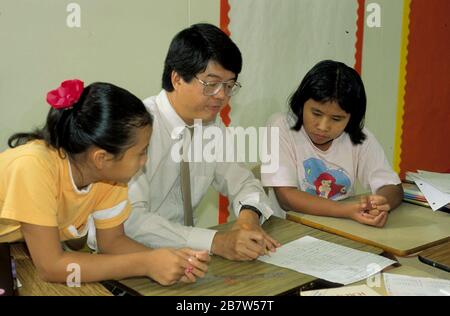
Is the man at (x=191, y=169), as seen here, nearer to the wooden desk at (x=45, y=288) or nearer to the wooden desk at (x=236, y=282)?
the wooden desk at (x=236, y=282)

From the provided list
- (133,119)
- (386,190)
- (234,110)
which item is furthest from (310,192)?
(133,119)

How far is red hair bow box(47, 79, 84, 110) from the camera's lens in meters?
1.06

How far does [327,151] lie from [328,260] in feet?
2.49

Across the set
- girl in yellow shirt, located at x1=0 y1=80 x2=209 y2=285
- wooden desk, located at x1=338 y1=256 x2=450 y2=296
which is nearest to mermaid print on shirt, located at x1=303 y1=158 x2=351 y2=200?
wooden desk, located at x1=338 y1=256 x2=450 y2=296

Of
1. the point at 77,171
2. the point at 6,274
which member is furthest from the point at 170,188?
the point at 6,274

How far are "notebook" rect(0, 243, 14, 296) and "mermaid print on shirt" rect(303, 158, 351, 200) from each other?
1133mm

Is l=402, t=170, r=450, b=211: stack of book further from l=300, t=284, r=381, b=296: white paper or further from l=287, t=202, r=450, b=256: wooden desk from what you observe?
l=300, t=284, r=381, b=296: white paper

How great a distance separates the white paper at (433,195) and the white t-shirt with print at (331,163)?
113mm

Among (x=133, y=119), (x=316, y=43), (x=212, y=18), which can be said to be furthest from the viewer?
(x=316, y=43)

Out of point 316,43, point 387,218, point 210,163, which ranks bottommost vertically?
point 387,218

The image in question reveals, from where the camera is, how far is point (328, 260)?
118cm
